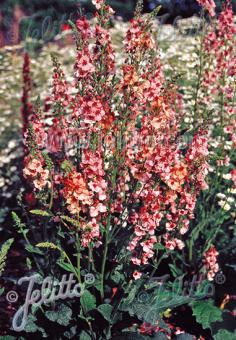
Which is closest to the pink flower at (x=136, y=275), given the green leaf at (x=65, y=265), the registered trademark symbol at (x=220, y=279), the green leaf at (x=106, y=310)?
the green leaf at (x=106, y=310)

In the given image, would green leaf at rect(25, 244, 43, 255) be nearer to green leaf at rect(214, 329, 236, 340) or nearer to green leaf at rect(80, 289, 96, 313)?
green leaf at rect(80, 289, 96, 313)

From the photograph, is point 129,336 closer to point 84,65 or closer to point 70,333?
point 70,333

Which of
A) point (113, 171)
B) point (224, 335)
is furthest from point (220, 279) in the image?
point (113, 171)

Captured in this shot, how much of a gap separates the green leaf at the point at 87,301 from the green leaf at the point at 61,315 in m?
0.09

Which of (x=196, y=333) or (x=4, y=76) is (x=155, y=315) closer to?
(x=196, y=333)

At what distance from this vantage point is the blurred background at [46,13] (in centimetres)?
920

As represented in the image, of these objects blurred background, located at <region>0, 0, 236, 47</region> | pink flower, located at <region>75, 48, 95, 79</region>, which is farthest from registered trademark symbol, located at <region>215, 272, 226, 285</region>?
blurred background, located at <region>0, 0, 236, 47</region>

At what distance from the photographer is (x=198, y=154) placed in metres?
2.64

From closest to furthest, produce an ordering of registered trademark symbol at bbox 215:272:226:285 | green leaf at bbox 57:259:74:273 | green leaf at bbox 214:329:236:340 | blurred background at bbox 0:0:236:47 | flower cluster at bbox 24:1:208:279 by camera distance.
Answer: flower cluster at bbox 24:1:208:279 → green leaf at bbox 57:259:74:273 → green leaf at bbox 214:329:236:340 → registered trademark symbol at bbox 215:272:226:285 → blurred background at bbox 0:0:236:47

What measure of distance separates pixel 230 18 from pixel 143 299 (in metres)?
1.85

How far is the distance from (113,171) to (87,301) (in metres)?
0.73

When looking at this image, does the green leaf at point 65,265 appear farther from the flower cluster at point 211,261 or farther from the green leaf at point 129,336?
the flower cluster at point 211,261

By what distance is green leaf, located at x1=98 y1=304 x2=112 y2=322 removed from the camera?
2.72m

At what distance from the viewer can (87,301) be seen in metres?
2.85
